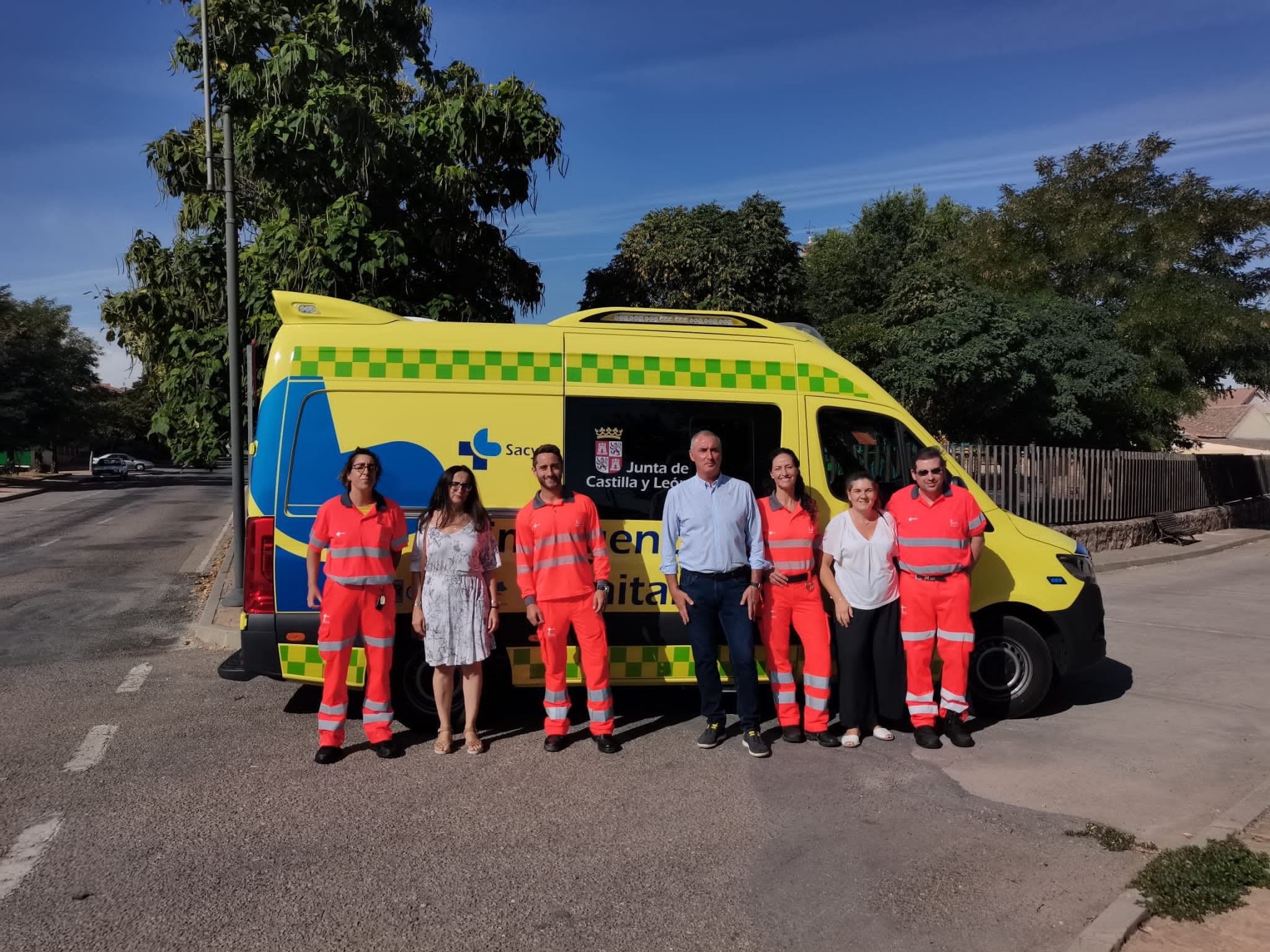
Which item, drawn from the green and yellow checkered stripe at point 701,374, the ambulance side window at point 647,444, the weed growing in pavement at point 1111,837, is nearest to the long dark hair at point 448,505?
the ambulance side window at point 647,444

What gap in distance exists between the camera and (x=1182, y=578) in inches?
592

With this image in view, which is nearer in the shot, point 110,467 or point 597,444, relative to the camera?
point 597,444

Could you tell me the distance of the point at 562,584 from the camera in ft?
17.9

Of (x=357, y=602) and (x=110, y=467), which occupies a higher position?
(x=110, y=467)

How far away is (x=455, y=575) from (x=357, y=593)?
0.53m

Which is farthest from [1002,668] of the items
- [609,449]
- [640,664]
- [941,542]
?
[609,449]

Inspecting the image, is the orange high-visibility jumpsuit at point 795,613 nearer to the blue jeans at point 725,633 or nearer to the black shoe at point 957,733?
the blue jeans at point 725,633

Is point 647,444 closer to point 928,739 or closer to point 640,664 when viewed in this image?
point 640,664

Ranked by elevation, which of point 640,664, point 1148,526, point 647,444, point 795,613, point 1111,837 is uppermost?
point 647,444

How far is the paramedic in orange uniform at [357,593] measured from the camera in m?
5.32

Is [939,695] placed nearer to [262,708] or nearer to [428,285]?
[262,708]

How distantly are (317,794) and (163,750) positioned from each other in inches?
51.7

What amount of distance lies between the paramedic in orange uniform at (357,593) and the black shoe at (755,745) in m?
1.95

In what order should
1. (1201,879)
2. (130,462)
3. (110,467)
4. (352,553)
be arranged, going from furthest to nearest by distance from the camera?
(130,462), (110,467), (352,553), (1201,879)
